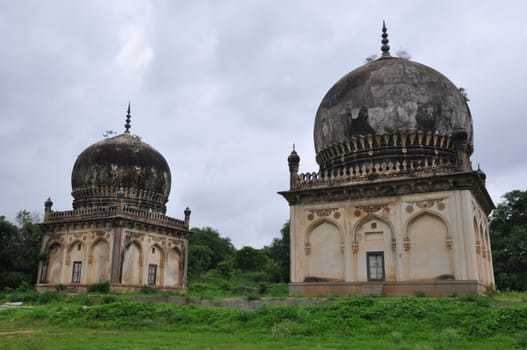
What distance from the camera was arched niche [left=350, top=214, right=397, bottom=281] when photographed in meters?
16.3

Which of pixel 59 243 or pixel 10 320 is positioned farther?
pixel 59 243

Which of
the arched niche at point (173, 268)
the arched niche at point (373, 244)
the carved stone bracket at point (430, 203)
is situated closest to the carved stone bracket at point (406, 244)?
the arched niche at point (373, 244)

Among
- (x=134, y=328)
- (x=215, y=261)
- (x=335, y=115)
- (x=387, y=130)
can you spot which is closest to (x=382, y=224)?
(x=387, y=130)

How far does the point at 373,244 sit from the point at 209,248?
44348mm

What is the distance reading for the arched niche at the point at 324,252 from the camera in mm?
17000

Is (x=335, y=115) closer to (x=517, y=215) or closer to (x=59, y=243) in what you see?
(x=59, y=243)

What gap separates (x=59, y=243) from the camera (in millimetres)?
26906

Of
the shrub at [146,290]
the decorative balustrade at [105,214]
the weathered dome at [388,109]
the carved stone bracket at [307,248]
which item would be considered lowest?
the shrub at [146,290]

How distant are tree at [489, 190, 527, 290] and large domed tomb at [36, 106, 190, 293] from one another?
61.0ft

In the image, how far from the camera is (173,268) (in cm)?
2889

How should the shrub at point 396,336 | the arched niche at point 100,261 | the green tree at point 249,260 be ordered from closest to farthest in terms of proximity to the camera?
the shrub at point 396,336 < the arched niche at point 100,261 < the green tree at point 249,260

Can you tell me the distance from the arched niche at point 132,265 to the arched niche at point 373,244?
43.9 feet

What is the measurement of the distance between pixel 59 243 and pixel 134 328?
15.6 metres

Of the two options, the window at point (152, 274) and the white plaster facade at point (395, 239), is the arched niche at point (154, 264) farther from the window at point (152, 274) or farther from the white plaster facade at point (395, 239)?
the white plaster facade at point (395, 239)
